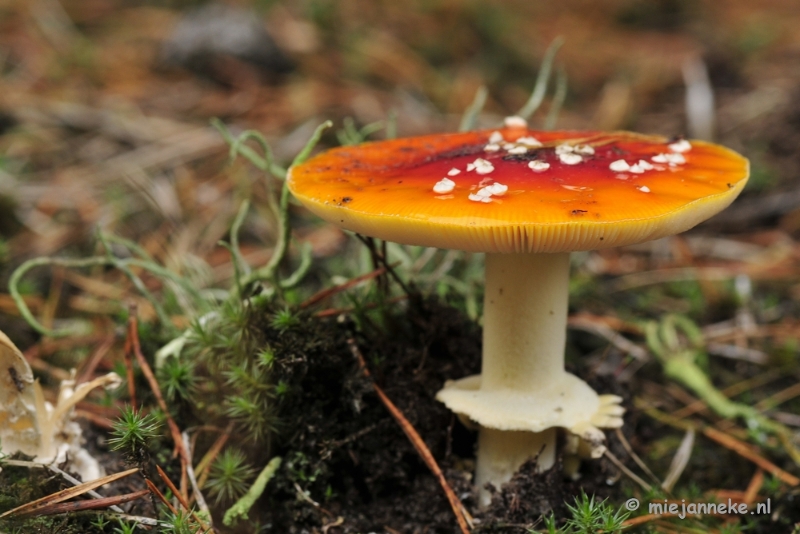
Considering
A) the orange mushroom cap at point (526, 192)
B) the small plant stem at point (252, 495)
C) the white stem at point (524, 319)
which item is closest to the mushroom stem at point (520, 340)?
the white stem at point (524, 319)

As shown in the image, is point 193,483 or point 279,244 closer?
point 193,483

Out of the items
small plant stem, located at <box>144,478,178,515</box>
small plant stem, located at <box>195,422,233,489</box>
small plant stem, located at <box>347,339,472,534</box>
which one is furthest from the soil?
small plant stem, located at <box>144,478,178,515</box>

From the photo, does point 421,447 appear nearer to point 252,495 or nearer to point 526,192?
point 252,495

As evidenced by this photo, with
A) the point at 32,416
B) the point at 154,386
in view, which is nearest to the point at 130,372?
the point at 154,386

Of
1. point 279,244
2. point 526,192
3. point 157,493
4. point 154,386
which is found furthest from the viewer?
point 279,244

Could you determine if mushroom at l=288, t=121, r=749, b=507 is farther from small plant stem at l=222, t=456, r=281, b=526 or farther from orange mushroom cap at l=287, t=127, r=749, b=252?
small plant stem at l=222, t=456, r=281, b=526

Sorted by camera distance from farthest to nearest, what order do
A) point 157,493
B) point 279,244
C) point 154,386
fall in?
point 279,244 < point 154,386 < point 157,493
